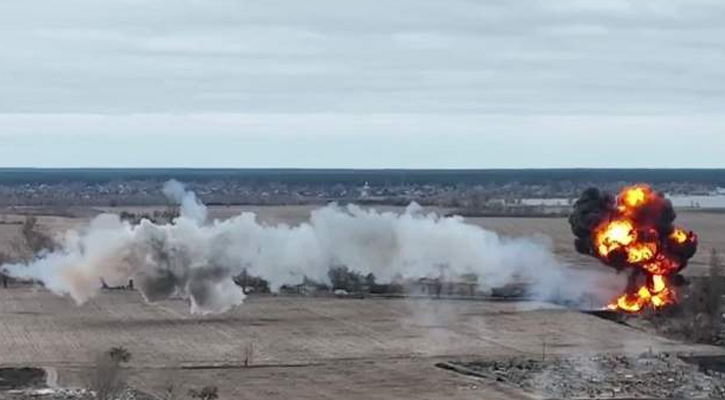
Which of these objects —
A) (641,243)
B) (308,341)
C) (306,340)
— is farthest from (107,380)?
(641,243)

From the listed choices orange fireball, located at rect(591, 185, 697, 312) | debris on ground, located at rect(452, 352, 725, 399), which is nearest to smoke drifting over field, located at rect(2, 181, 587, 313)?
orange fireball, located at rect(591, 185, 697, 312)

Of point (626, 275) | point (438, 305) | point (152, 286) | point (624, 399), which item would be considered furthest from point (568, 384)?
point (626, 275)

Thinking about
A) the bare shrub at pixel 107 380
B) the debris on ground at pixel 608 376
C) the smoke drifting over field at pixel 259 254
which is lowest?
the debris on ground at pixel 608 376

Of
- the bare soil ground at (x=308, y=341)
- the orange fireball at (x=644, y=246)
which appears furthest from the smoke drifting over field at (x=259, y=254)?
the orange fireball at (x=644, y=246)

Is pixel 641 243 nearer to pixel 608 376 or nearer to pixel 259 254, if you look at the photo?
pixel 259 254

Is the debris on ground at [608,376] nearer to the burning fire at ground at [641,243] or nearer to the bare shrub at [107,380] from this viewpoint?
the bare shrub at [107,380]

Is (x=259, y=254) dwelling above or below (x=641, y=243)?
below
